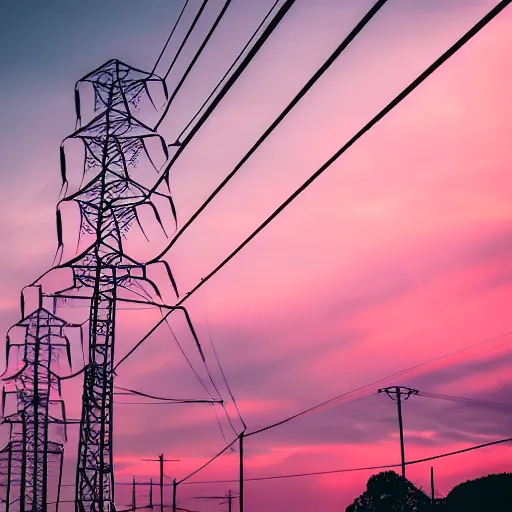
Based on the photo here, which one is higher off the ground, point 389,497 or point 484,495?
point 389,497

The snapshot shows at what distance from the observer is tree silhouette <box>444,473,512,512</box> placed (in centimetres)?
9088

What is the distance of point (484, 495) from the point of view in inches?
3607

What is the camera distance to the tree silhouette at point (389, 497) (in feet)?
316

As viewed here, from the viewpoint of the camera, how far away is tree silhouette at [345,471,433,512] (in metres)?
96.2

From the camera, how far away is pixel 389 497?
9762 cm

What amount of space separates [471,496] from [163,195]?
71.5m

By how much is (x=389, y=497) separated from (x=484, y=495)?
10174 millimetres

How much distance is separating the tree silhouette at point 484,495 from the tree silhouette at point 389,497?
3.65 m

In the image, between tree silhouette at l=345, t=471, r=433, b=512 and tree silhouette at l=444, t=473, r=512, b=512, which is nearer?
tree silhouette at l=444, t=473, r=512, b=512

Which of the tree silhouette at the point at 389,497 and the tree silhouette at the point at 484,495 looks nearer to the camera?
the tree silhouette at the point at 484,495

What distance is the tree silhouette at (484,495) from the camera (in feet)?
298

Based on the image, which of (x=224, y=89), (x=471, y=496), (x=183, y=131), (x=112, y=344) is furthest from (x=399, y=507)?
(x=224, y=89)

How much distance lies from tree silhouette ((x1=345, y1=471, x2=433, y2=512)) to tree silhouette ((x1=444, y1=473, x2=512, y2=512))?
3.65 meters

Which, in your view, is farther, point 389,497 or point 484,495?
point 389,497
